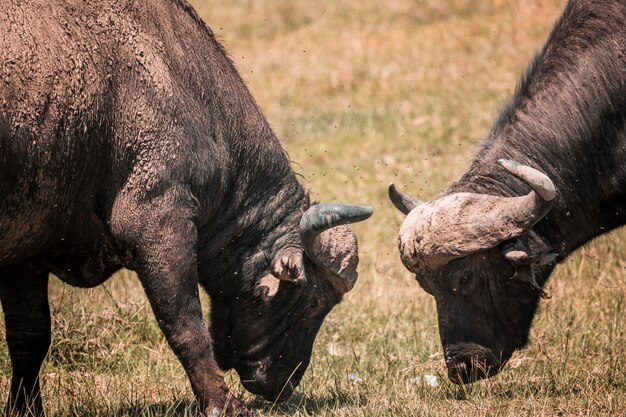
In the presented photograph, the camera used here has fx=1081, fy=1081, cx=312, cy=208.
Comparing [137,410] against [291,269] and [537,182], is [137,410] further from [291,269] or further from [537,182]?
[537,182]

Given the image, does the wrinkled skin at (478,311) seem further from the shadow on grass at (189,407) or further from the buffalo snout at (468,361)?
the shadow on grass at (189,407)

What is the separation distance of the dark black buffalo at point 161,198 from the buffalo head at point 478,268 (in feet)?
1.62

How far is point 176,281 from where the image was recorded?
5.94m

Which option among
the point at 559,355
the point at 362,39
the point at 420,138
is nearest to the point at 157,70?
the point at 559,355

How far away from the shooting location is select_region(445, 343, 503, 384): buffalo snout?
6777 mm

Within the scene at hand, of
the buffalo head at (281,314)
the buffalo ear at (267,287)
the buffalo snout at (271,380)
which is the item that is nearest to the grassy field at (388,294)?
the buffalo snout at (271,380)

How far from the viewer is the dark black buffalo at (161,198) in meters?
5.55

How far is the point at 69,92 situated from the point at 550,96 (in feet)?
9.93

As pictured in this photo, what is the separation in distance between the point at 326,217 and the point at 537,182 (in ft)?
4.02

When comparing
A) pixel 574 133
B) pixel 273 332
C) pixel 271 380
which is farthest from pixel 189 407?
pixel 574 133

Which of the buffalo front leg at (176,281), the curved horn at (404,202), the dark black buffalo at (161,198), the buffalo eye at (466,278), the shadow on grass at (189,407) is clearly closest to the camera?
the dark black buffalo at (161,198)

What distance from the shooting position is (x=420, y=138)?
47.8ft

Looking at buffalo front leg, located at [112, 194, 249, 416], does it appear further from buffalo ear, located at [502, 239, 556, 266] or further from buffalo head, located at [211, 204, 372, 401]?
buffalo ear, located at [502, 239, 556, 266]

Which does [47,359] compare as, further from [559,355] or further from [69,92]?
[559,355]
